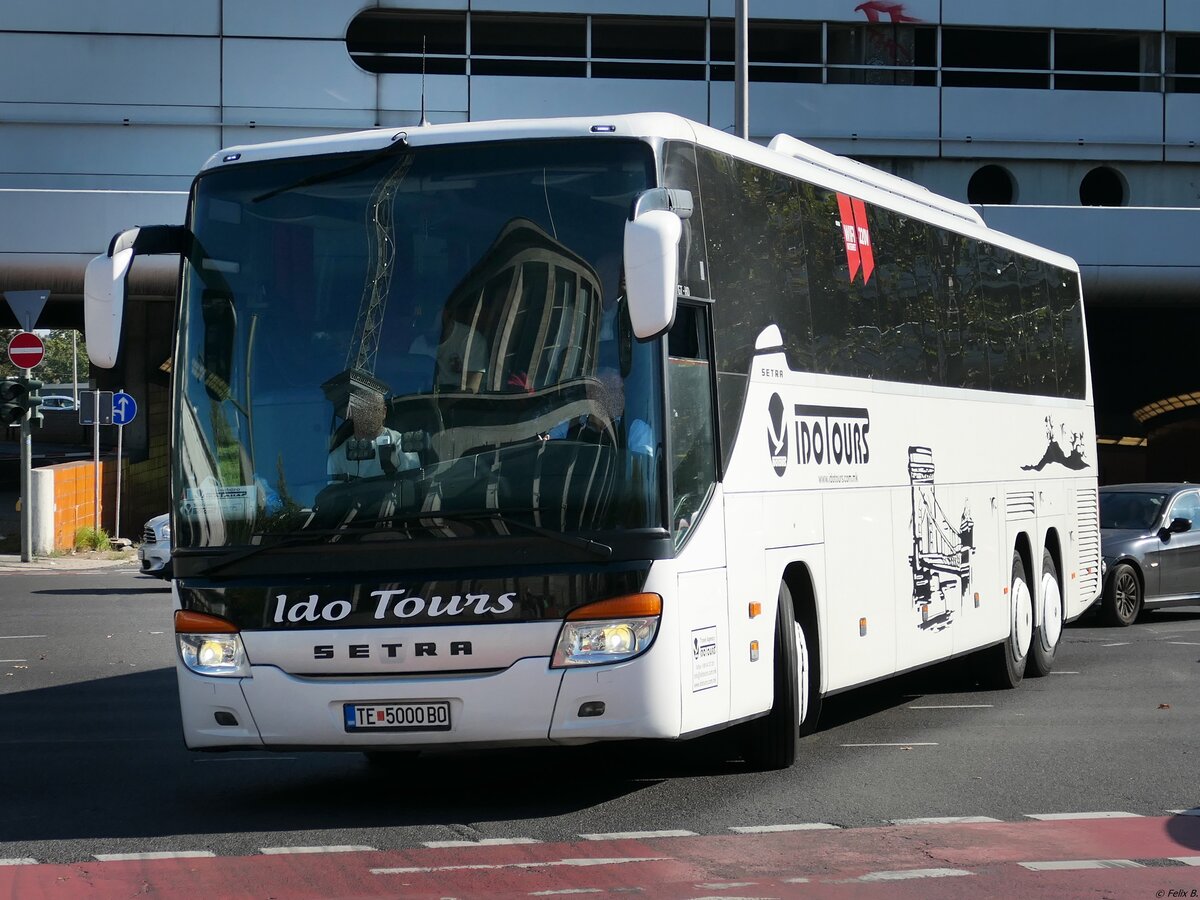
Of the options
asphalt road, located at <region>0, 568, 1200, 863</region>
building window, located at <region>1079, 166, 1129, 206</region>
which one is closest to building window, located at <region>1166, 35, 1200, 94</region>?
building window, located at <region>1079, 166, 1129, 206</region>

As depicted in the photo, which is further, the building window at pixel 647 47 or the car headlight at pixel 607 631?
the building window at pixel 647 47

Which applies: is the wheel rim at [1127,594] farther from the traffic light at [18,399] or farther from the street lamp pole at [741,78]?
the traffic light at [18,399]

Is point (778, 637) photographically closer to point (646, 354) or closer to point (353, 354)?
point (646, 354)

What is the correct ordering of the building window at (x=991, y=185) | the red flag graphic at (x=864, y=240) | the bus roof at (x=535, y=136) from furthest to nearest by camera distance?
the building window at (x=991, y=185) → the red flag graphic at (x=864, y=240) → the bus roof at (x=535, y=136)

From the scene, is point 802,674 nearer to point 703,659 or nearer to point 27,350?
point 703,659

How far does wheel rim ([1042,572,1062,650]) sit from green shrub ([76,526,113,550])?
877 inches

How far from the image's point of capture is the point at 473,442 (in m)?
8.13

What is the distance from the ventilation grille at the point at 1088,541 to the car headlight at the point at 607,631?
8.96m

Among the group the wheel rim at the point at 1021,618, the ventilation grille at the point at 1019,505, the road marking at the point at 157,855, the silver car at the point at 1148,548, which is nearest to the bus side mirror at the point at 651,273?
the road marking at the point at 157,855

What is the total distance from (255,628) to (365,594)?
579 mm

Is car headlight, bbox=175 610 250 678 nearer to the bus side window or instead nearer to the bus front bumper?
the bus front bumper

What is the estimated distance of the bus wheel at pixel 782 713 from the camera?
9.52 m

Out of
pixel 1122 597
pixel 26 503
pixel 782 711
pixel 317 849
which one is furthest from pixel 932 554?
pixel 26 503

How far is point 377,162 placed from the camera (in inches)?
342
